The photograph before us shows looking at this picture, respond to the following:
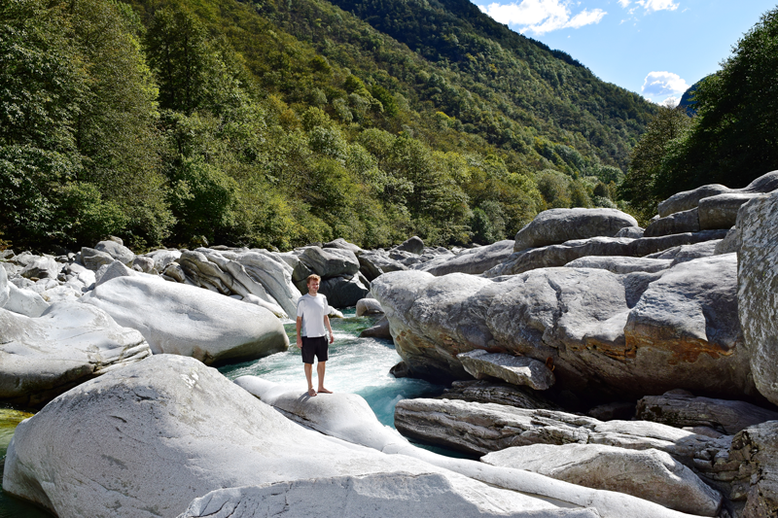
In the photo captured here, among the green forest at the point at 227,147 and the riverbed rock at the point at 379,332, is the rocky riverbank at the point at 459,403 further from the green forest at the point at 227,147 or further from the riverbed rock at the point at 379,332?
the green forest at the point at 227,147

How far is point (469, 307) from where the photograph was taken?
7.48m

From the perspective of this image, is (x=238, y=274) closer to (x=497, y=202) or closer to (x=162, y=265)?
(x=162, y=265)

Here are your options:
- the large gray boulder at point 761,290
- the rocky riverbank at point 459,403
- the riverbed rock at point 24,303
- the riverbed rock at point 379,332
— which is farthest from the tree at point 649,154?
the riverbed rock at point 24,303

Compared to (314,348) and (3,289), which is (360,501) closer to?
(314,348)

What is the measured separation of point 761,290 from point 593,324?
2.50 meters

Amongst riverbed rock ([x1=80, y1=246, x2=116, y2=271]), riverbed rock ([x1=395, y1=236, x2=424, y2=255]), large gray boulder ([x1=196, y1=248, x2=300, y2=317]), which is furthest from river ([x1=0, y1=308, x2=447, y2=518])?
riverbed rock ([x1=395, y1=236, x2=424, y2=255])

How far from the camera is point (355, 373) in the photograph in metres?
9.16

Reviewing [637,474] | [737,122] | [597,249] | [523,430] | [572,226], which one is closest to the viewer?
[637,474]

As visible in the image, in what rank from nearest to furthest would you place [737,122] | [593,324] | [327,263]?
[593,324]
[327,263]
[737,122]

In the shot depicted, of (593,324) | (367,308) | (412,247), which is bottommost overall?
(367,308)

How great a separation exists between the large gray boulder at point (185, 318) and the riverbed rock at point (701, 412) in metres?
7.66

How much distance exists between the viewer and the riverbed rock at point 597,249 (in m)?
9.93

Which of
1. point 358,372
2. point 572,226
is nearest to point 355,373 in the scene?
point 358,372

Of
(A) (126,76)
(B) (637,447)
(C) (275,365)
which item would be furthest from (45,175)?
(B) (637,447)
